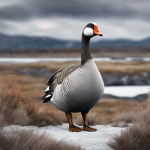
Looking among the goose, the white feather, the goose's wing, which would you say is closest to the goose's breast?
the goose

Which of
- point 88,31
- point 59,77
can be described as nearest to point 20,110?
point 59,77

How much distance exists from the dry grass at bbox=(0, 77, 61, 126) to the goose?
2.33ft

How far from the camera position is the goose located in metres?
3.97

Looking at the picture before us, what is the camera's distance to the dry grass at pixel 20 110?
456cm

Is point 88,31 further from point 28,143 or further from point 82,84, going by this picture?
point 28,143

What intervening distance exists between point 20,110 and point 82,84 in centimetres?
165

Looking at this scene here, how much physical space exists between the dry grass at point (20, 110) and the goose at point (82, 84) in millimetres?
709

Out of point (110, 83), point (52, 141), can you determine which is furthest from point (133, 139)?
point (110, 83)

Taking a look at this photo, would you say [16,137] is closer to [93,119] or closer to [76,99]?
[76,99]

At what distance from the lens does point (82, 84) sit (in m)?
3.95

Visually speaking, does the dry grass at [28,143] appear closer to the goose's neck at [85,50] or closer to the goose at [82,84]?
the goose at [82,84]

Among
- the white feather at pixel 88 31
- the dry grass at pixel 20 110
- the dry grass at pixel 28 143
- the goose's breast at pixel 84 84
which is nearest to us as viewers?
the dry grass at pixel 28 143

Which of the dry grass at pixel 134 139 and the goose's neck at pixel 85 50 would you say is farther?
the goose's neck at pixel 85 50

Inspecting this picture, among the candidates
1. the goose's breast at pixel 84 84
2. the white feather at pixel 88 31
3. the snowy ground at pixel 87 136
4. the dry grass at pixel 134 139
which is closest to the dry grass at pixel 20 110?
the snowy ground at pixel 87 136
